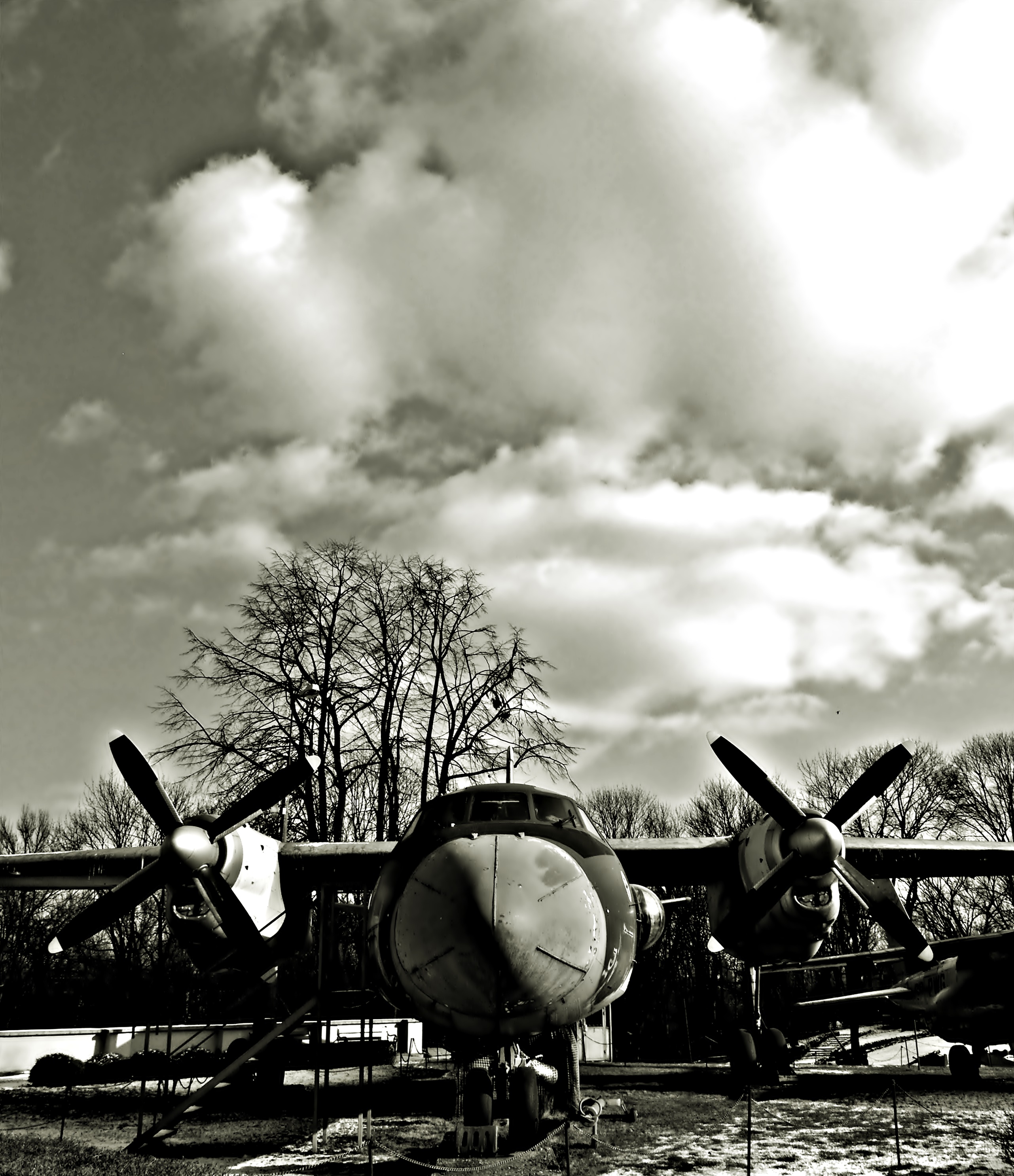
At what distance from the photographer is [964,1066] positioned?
24.1 meters

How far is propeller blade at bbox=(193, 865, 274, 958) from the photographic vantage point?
446 inches

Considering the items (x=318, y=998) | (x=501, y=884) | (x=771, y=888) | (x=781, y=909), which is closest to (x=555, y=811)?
(x=501, y=884)

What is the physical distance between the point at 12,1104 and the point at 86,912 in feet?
53.1

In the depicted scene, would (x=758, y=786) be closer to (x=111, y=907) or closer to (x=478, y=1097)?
(x=478, y=1097)

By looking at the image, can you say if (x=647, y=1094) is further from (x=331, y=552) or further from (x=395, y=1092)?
(x=331, y=552)

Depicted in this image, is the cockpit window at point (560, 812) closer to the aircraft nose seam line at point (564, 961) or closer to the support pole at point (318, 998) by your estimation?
the aircraft nose seam line at point (564, 961)

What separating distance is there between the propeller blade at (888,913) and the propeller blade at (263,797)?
691 centimetres

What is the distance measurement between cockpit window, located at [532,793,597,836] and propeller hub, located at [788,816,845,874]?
2529 millimetres

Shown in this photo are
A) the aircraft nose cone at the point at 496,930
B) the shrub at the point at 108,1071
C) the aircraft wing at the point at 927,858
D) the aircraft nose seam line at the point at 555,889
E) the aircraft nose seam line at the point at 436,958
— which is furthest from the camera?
the shrub at the point at 108,1071

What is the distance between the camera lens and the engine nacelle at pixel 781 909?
11992 millimetres

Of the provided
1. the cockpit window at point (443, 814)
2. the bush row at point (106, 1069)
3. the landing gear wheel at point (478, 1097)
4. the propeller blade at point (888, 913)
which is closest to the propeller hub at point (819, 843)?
the propeller blade at point (888, 913)

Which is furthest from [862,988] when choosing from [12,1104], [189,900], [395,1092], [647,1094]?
[189,900]

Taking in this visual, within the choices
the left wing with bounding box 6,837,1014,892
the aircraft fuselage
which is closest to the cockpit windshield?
the aircraft fuselage

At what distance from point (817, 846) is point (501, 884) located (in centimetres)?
476
